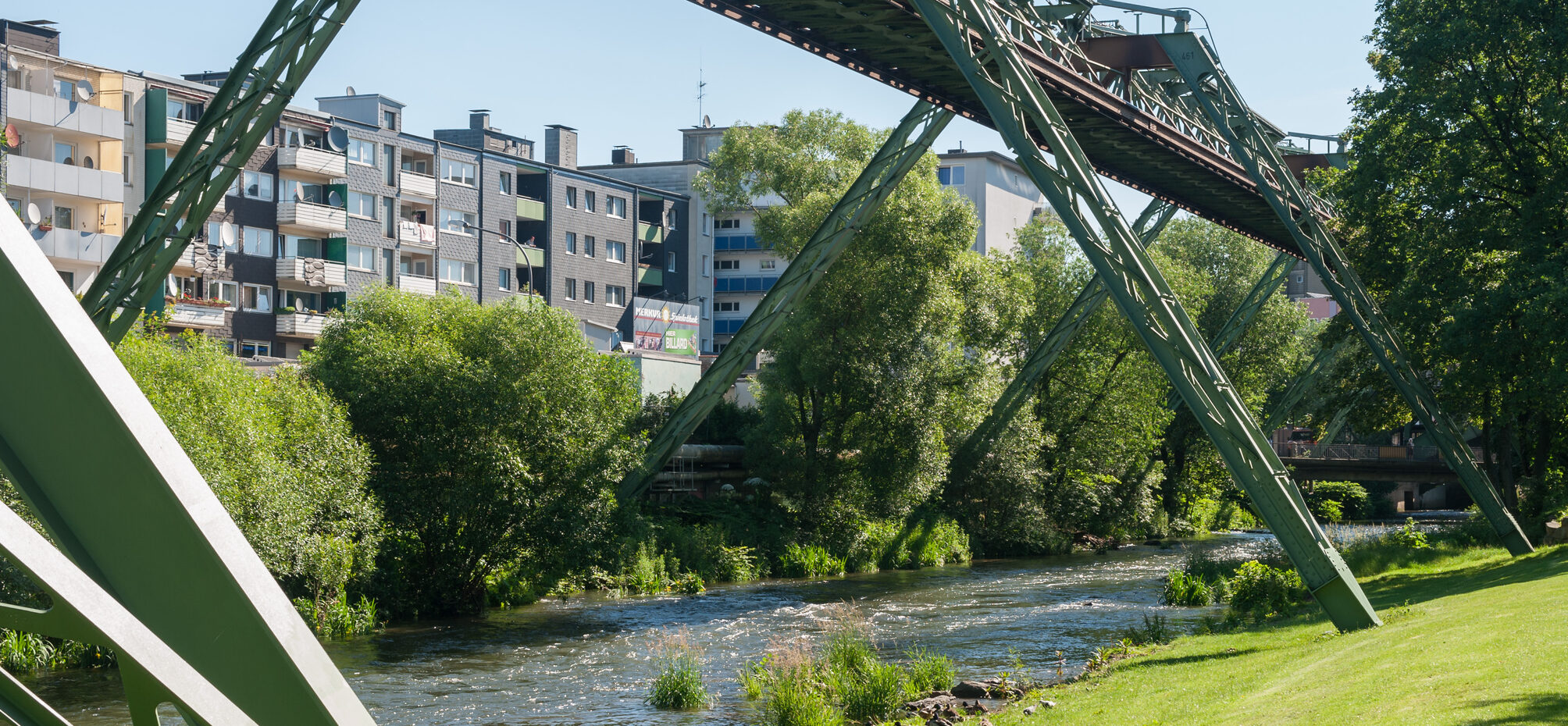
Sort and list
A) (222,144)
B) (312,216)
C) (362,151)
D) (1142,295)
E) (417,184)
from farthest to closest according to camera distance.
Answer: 1. (417,184)
2. (362,151)
3. (312,216)
4. (222,144)
5. (1142,295)

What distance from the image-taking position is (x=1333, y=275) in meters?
27.6

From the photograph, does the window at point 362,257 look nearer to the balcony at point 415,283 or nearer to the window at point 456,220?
the balcony at point 415,283

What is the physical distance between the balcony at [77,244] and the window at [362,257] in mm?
11670

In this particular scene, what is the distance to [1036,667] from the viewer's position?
18.6 m

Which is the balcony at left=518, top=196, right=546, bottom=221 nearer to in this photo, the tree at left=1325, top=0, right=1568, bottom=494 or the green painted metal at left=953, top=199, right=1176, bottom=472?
the green painted metal at left=953, top=199, right=1176, bottom=472

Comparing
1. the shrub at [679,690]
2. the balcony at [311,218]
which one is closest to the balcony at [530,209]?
the balcony at [311,218]

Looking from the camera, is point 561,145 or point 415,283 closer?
point 415,283

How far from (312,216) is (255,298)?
14.0 feet

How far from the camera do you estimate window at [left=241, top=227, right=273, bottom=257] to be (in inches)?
2184

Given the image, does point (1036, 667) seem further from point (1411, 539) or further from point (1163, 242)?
point (1163, 242)

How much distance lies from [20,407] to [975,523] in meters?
41.8

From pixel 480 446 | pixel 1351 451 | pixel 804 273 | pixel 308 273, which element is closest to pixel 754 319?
pixel 804 273

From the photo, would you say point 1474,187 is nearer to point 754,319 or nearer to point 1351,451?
point 754,319

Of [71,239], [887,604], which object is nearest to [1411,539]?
[887,604]
